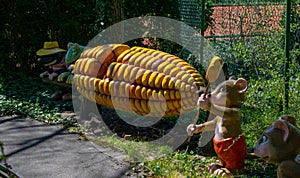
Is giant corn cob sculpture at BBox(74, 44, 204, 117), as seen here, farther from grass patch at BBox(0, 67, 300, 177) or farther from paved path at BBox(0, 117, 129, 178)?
paved path at BBox(0, 117, 129, 178)

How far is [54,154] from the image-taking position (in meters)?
4.84

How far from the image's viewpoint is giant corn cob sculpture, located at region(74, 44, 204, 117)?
4547mm

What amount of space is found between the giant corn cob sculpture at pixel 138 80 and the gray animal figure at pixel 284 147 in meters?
1.19

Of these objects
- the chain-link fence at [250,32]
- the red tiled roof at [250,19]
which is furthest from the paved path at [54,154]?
the red tiled roof at [250,19]

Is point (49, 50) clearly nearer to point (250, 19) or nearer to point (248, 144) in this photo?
point (250, 19)

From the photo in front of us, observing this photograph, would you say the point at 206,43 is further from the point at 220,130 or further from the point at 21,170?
the point at 21,170

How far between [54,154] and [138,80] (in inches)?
47.3

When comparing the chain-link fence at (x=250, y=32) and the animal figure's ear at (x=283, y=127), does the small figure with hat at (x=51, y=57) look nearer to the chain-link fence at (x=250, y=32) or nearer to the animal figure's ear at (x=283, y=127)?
the chain-link fence at (x=250, y=32)

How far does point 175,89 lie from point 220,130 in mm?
702

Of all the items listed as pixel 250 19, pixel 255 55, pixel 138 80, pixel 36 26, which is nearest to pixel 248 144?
pixel 138 80

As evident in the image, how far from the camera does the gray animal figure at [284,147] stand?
3328mm

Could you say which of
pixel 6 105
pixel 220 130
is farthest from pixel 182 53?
pixel 220 130

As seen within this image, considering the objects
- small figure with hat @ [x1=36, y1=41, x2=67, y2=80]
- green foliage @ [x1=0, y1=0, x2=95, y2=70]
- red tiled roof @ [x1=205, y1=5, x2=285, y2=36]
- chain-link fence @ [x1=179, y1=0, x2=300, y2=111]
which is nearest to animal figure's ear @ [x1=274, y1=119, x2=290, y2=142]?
chain-link fence @ [x1=179, y1=0, x2=300, y2=111]

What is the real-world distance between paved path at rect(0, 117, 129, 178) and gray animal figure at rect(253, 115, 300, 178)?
4.74 feet
